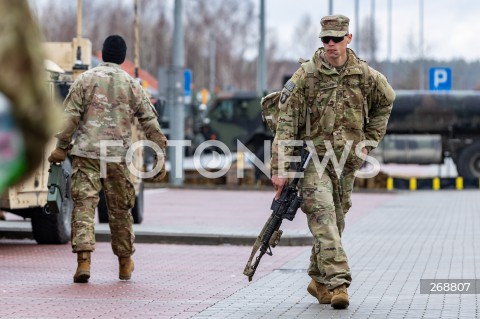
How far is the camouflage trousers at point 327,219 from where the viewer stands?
25.5ft

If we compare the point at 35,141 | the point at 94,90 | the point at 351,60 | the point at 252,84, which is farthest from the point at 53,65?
the point at 252,84

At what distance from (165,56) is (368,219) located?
90682 millimetres

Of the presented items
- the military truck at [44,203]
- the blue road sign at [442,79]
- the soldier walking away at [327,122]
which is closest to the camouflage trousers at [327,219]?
the soldier walking away at [327,122]

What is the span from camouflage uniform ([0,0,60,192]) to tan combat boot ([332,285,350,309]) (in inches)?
235

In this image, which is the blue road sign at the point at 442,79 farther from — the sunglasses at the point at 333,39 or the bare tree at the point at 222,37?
the bare tree at the point at 222,37

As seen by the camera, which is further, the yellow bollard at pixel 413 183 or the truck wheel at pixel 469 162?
the truck wheel at pixel 469 162

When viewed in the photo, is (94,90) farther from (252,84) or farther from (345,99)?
(252,84)

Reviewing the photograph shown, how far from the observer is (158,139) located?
946cm

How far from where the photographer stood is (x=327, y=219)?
7859 mm

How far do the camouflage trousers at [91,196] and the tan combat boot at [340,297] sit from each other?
218cm

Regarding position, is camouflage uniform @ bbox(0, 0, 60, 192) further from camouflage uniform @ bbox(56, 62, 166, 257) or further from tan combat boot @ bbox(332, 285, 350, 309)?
camouflage uniform @ bbox(56, 62, 166, 257)

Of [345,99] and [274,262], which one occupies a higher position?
[345,99]

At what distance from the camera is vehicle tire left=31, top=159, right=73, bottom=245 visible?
43.9 ft

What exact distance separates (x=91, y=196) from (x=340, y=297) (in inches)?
95.6
